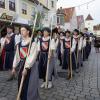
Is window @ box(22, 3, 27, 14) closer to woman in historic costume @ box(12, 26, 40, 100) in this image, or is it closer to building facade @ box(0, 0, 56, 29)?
building facade @ box(0, 0, 56, 29)

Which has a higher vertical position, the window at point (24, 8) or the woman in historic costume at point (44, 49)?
the window at point (24, 8)

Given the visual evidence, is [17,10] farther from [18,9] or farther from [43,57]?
[43,57]

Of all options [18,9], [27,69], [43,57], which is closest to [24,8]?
[18,9]

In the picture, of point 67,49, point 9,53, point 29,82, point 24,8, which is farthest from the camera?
point 24,8

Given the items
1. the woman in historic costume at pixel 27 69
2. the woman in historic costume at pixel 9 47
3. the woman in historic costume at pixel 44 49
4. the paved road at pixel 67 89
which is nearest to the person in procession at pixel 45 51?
the woman in historic costume at pixel 44 49

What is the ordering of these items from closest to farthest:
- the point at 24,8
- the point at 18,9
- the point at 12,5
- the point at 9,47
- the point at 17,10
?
the point at 9,47 → the point at 12,5 → the point at 17,10 → the point at 18,9 → the point at 24,8

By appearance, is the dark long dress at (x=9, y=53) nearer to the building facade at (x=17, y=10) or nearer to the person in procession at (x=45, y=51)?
the person in procession at (x=45, y=51)

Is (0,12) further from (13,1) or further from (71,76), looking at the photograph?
(71,76)

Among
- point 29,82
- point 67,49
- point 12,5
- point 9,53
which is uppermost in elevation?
point 12,5

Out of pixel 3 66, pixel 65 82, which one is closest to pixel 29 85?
pixel 65 82

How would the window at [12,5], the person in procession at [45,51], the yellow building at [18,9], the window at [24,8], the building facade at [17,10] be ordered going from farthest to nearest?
the window at [24,8] < the window at [12,5] < the yellow building at [18,9] < the building facade at [17,10] < the person in procession at [45,51]

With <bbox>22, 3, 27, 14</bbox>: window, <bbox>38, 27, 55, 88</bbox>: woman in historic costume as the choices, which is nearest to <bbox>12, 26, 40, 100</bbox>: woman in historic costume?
<bbox>38, 27, 55, 88</bbox>: woman in historic costume

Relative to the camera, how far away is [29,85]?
5770mm

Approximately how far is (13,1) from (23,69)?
21.9 meters
